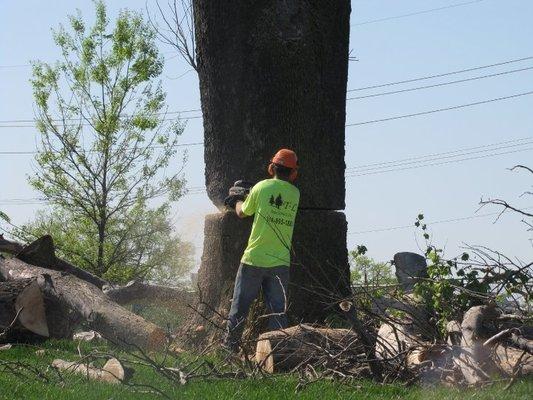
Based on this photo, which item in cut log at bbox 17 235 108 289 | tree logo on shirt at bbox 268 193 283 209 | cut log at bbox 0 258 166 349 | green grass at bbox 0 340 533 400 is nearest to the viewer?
green grass at bbox 0 340 533 400

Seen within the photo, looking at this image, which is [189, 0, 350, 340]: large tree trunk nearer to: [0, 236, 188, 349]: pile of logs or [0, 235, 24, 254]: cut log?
[0, 236, 188, 349]: pile of logs

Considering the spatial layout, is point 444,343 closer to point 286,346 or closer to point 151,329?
point 286,346

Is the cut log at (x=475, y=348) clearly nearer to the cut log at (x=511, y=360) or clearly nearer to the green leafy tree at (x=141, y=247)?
the cut log at (x=511, y=360)

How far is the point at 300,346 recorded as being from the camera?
8.67 meters

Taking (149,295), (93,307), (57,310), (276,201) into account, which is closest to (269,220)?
(276,201)

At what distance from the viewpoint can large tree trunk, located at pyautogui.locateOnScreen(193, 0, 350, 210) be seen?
34.7ft

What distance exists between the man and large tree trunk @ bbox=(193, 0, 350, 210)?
0.69 meters

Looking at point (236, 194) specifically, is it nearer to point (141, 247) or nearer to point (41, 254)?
point (41, 254)

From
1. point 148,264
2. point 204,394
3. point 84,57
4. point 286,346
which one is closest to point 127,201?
point 148,264

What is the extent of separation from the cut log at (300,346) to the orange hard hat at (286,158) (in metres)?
1.72

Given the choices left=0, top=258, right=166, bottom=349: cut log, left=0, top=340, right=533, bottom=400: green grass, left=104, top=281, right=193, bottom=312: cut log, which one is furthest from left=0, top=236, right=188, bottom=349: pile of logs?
left=0, top=340, right=533, bottom=400: green grass

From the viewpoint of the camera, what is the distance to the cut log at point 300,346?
8500 millimetres

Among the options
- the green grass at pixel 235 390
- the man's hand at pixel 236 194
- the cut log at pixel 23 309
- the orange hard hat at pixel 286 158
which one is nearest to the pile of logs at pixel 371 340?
the cut log at pixel 23 309

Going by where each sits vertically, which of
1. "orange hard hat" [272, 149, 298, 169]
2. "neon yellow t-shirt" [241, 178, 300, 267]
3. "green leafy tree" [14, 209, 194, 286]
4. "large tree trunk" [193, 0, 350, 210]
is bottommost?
"green leafy tree" [14, 209, 194, 286]
